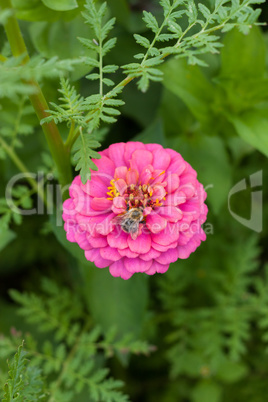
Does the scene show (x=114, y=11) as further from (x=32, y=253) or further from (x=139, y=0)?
(x=32, y=253)

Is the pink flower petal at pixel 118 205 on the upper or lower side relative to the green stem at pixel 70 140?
lower

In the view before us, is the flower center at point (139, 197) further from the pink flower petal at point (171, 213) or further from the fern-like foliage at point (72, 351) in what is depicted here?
the fern-like foliage at point (72, 351)

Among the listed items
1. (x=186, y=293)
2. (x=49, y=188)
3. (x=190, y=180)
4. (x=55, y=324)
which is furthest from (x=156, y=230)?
(x=186, y=293)

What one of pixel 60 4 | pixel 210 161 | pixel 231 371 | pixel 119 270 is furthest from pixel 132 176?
pixel 231 371

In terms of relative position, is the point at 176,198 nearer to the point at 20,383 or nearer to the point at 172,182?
the point at 172,182

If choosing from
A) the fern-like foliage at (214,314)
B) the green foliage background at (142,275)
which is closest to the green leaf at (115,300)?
the green foliage background at (142,275)
